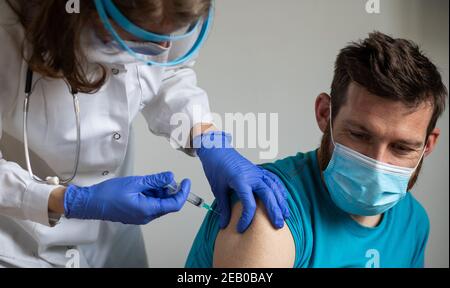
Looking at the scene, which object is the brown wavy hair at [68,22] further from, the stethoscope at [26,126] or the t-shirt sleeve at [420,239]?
A: the t-shirt sleeve at [420,239]

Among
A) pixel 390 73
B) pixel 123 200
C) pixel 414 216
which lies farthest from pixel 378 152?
pixel 123 200

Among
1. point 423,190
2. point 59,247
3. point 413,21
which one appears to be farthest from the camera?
point 423,190

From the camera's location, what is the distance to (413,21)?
176cm

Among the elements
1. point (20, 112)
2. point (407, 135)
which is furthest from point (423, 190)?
point (20, 112)

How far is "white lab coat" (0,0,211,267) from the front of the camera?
1.13 m

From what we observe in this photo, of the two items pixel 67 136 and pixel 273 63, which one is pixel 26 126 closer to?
pixel 67 136

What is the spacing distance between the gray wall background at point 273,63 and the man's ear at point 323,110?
0.07 meters

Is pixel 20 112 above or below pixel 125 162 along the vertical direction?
above

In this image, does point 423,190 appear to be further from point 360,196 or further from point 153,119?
point 153,119

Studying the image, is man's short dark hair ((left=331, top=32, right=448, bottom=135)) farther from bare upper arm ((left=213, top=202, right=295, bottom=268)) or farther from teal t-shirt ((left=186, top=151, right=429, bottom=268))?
bare upper arm ((left=213, top=202, right=295, bottom=268))

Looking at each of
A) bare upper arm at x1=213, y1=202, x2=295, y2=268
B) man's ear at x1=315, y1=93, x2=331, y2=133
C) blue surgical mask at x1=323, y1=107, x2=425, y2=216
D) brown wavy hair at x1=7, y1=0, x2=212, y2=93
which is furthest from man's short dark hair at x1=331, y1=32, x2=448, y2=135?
brown wavy hair at x1=7, y1=0, x2=212, y2=93

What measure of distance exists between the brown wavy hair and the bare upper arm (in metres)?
0.47

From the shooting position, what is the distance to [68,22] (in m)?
1.02
